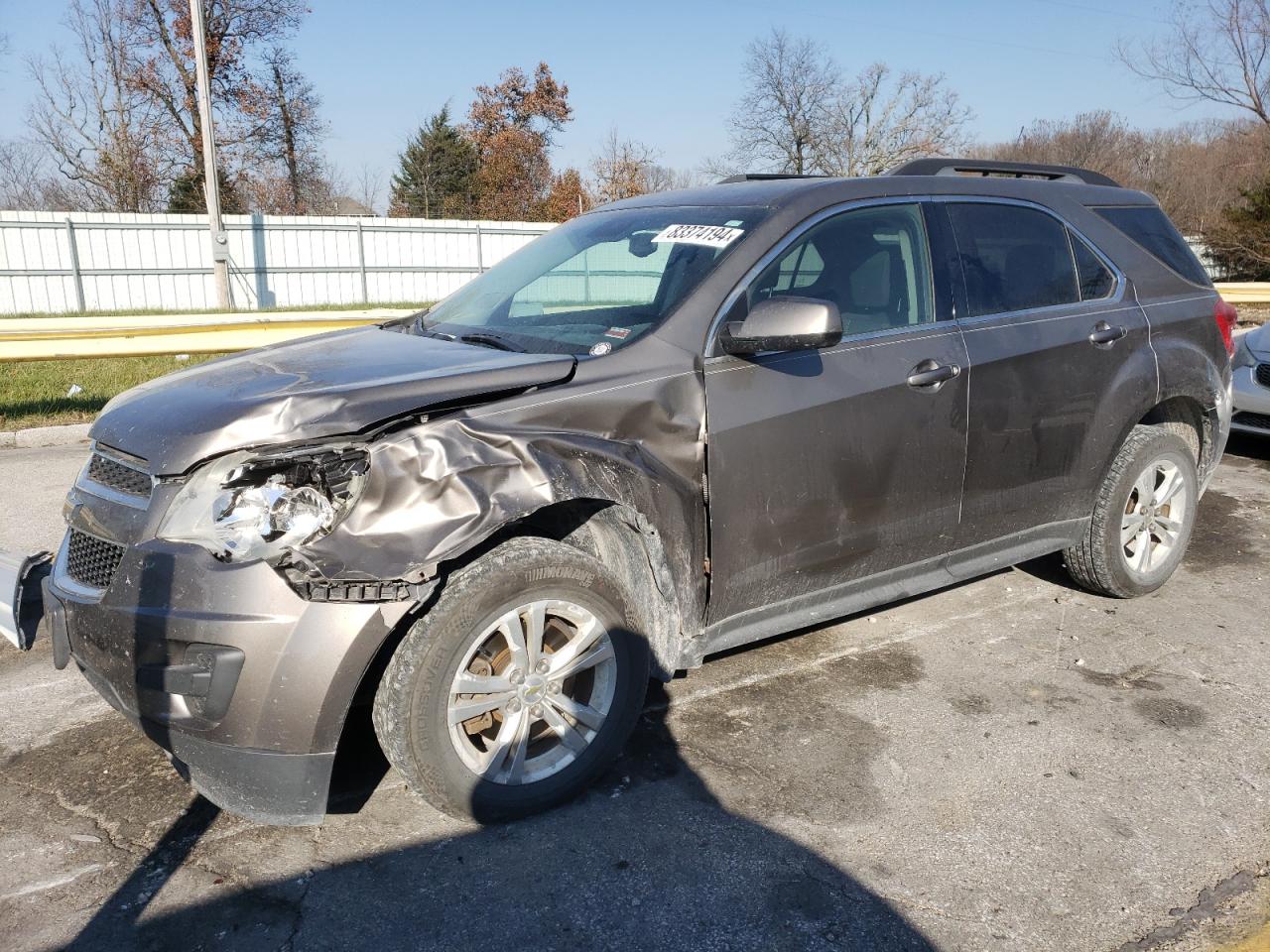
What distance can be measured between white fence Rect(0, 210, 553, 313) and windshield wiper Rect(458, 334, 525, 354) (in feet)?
69.6

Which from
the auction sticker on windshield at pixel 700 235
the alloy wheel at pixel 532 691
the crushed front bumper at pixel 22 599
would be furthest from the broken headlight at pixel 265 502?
the auction sticker on windshield at pixel 700 235

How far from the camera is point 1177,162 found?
4034cm

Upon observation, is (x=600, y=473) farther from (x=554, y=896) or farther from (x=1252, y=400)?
(x=1252, y=400)

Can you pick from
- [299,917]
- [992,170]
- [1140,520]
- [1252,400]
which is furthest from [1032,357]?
[1252,400]

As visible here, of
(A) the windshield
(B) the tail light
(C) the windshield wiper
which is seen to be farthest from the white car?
(C) the windshield wiper

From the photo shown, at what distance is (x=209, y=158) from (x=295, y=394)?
18.3 metres

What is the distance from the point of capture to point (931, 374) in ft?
12.0

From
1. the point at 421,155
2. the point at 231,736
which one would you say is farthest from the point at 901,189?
the point at 421,155

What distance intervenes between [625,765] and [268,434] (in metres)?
1.56

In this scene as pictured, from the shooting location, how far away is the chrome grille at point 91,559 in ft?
8.93

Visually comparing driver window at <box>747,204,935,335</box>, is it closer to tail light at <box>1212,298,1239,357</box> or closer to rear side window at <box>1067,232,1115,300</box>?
rear side window at <box>1067,232,1115,300</box>

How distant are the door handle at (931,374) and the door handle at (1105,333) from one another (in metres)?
0.90

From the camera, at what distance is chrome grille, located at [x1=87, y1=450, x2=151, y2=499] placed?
2.75m

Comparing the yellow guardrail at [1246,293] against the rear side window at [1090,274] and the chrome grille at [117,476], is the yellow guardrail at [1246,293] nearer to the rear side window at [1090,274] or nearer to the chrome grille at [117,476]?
the rear side window at [1090,274]
